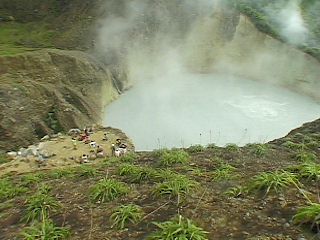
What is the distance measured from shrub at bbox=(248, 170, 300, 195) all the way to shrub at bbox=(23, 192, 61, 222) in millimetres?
3197

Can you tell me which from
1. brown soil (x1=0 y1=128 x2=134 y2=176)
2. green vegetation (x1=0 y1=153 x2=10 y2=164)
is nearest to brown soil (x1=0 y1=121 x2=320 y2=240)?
brown soil (x1=0 y1=128 x2=134 y2=176)

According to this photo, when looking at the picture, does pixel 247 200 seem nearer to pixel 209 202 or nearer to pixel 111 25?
pixel 209 202

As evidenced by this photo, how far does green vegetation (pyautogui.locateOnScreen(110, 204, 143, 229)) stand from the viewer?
21.2 feet

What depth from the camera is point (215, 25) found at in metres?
46.0

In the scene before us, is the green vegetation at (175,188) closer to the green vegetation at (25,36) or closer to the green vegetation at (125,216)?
the green vegetation at (125,216)

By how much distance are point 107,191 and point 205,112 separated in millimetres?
25070

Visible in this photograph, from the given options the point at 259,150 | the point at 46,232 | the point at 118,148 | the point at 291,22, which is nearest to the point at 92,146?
the point at 118,148

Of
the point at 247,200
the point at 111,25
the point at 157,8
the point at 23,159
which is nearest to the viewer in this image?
the point at 247,200

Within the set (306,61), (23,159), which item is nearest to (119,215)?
(23,159)

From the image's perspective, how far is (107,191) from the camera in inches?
300

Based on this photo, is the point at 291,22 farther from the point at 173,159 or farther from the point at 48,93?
the point at 173,159

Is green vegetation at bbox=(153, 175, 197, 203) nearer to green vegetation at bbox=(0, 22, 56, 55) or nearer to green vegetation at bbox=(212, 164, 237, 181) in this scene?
green vegetation at bbox=(212, 164, 237, 181)

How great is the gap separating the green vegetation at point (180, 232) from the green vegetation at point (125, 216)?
0.68 meters

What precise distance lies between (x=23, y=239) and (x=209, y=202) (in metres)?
2.77
